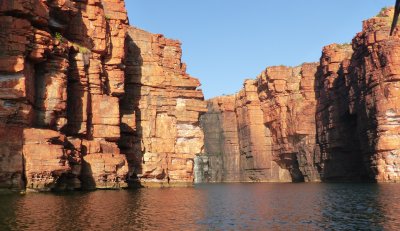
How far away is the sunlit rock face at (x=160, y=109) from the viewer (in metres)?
77.8

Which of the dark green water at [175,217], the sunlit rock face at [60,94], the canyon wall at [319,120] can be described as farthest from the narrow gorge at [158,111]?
the dark green water at [175,217]

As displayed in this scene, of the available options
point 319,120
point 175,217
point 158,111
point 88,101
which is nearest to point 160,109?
point 158,111

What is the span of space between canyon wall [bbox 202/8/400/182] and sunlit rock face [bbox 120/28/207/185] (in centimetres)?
4042

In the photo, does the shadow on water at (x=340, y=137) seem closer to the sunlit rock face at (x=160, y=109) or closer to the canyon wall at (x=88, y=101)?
the sunlit rock face at (x=160, y=109)

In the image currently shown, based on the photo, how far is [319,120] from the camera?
127m

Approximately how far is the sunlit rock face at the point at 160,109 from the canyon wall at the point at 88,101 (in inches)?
7.1

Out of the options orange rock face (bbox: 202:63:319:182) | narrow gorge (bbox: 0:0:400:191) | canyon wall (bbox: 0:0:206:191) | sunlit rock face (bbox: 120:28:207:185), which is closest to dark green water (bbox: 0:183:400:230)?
canyon wall (bbox: 0:0:206:191)

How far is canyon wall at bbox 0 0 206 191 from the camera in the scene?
47.0 metres

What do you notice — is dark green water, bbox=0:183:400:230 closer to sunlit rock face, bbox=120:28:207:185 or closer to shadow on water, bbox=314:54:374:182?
sunlit rock face, bbox=120:28:207:185

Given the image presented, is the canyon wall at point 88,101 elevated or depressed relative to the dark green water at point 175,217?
elevated

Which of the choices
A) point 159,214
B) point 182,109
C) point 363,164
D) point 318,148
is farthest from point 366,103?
point 159,214

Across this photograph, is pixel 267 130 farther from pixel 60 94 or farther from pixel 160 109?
pixel 60 94

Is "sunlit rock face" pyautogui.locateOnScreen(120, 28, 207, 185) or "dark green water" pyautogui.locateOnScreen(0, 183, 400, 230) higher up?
"sunlit rock face" pyautogui.locateOnScreen(120, 28, 207, 185)

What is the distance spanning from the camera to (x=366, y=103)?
98.5 meters
